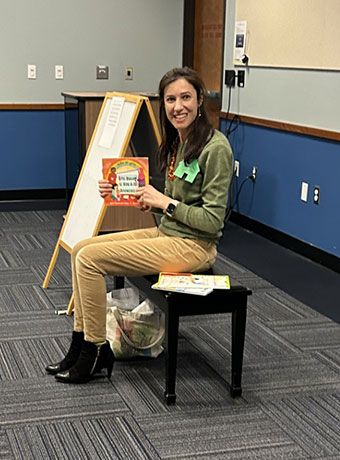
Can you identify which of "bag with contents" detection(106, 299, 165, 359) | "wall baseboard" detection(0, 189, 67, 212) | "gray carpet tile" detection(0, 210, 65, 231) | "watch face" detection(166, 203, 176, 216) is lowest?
"gray carpet tile" detection(0, 210, 65, 231)

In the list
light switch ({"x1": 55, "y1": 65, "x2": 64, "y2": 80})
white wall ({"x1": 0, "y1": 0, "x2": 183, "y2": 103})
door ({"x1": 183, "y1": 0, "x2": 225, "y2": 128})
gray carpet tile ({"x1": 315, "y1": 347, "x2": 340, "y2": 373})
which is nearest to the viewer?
gray carpet tile ({"x1": 315, "y1": 347, "x2": 340, "y2": 373})

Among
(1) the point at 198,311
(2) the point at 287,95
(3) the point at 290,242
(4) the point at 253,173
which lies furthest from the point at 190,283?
(4) the point at 253,173

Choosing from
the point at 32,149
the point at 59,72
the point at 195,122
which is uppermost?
the point at 59,72

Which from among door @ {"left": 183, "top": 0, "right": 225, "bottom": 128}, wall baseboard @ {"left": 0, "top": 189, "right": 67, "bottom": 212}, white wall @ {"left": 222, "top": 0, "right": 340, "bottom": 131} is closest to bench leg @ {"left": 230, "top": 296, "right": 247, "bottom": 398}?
white wall @ {"left": 222, "top": 0, "right": 340, "bottom": 131}

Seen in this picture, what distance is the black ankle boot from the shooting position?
2771mm

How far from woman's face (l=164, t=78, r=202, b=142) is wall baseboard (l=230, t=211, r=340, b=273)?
1.93m

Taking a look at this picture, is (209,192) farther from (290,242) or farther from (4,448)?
(290,242)

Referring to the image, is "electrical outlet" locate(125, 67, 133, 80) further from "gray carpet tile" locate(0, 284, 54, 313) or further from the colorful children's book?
the colorful children's book

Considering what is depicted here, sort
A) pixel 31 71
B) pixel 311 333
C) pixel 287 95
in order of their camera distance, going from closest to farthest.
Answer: pixel 311 333, pixel 287 95, pixel 31 71

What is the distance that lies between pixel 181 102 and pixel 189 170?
0.26 metres

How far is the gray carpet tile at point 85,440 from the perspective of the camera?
2275mm

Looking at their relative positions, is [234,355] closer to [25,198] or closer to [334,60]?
[334,60]

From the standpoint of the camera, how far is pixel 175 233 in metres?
2.79

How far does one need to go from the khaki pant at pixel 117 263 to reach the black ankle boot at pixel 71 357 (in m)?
0.04
